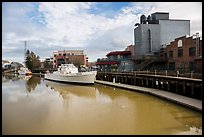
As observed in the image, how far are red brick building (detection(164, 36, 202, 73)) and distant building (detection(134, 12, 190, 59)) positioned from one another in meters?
6.65

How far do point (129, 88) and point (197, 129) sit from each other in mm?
16483

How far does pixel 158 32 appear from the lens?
4300cm

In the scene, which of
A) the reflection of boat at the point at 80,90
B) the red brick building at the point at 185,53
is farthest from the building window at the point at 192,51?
the reflection of boat at the point at 80,90

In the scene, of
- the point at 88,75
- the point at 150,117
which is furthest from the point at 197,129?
the point at 88,75

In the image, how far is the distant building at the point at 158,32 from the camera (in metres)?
42.6

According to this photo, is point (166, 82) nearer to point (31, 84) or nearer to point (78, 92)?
point (78, 92)

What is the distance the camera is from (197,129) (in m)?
11.5

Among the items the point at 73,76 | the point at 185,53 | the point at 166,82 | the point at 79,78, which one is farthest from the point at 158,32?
the point at 166,82

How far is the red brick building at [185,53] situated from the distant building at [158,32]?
6651 millimetres

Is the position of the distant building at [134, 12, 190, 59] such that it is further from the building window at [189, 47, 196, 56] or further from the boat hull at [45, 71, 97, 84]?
the building window at [189, 47, 196, 56]

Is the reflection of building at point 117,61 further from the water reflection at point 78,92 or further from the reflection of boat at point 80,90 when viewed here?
the water reflection at point 78,92

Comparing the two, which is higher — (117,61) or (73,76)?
(117,61)

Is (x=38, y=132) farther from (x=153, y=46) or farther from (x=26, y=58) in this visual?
(x=26, y=58)

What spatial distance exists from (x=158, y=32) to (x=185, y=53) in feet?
40.4
